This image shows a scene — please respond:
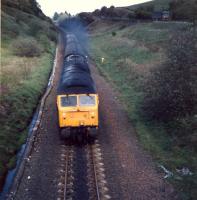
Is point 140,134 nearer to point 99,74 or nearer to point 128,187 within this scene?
point 128,187

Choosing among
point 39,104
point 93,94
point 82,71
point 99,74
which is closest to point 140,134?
point 93,94

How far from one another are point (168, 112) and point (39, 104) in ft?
33.4

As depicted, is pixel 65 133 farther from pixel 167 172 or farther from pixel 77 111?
pixel 167 172

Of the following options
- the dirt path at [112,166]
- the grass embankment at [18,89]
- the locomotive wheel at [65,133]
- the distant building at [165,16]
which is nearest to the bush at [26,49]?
the grass embankment at [18,89]

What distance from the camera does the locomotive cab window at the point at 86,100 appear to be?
60.6 ft

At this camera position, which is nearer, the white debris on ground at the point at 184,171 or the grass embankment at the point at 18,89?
the white debris on ground at the point at 184,171

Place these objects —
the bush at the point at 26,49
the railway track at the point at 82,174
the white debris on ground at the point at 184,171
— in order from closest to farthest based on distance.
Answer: the railway track at the point at 82,174 → the white debris on ground at the point at 184,171 → the bush at the point at 26,49

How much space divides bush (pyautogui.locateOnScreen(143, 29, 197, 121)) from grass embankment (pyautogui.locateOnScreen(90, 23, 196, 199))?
998 millimetres

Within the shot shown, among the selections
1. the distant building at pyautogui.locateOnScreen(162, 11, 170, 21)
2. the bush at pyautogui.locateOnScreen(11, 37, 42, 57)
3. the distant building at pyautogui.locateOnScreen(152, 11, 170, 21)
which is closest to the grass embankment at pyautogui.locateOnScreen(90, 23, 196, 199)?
the bush at pyautogui.locateOnScreen(11, 37, 42, 57)

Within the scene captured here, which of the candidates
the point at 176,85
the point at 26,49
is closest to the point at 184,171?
the point at 176,85

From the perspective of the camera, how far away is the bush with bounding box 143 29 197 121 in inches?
797

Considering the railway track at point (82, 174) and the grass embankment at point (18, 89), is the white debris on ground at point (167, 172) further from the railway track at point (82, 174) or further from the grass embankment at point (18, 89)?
the grass embankment at point (18, 89)

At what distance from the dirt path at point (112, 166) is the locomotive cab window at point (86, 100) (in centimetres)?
220

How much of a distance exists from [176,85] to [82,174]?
27.5ft
